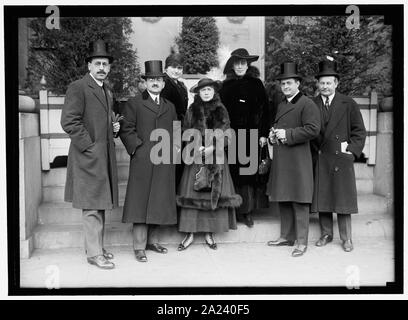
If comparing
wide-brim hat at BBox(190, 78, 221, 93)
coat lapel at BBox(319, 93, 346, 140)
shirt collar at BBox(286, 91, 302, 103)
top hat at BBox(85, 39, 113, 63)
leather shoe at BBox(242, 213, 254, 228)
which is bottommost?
leather shoe at BBox(242, 213, 254, 228)

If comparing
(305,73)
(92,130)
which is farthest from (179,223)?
(305,73)

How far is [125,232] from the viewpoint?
5758mm

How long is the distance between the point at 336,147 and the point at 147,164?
6.34 feet

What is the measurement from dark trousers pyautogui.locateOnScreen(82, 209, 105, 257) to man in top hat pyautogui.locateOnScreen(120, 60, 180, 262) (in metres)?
0.33

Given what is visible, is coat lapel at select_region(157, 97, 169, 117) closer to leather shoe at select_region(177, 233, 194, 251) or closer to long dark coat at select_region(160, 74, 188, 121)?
long dark coat at select_region(160, 74, 188, 121)

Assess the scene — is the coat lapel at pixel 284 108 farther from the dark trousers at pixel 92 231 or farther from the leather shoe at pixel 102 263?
the leather shoe at pixel 102 263

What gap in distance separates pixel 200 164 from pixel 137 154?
65 cm

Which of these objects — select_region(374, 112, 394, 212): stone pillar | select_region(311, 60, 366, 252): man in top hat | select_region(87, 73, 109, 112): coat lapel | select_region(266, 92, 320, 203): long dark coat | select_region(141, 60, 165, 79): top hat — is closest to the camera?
select_region(87, 73, 109, 112): coat lapel

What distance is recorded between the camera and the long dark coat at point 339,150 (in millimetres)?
5473

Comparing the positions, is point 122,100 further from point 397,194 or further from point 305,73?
point 397,194

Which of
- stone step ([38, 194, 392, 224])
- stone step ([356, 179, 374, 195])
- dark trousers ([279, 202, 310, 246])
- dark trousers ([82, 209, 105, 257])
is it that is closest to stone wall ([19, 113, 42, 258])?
stone step ([38, 194, 392, 224])

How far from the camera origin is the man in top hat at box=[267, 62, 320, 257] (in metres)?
5.37

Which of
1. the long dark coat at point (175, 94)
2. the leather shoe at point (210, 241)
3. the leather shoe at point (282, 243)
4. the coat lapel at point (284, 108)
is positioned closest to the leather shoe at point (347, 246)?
the leather shoe at point (282, 243)
